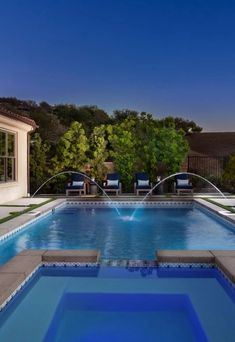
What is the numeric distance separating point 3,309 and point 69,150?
14170 millimetres

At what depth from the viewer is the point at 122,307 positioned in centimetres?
492

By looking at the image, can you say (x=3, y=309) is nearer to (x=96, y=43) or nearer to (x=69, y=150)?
(x=69, y=150)

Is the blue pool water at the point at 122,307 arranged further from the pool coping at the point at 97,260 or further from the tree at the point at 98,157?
the tree at the point at 98,157

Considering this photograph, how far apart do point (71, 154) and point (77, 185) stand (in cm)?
165

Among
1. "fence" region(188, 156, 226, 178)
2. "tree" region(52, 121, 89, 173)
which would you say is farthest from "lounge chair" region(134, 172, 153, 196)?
"fence" region(188, 156, 226, 178)

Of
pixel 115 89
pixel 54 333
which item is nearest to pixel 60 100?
pixel 115 89

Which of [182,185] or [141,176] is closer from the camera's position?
[182,185]

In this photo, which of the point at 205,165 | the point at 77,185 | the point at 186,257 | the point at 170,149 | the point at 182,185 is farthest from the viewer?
the point at 205,165

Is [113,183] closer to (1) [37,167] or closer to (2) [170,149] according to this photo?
(2) [170,149]

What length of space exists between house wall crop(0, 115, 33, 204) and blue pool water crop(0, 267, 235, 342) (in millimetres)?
8556

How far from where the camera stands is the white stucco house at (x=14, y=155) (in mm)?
14047

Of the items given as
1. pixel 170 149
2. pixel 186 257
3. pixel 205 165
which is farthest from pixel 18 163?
pixel 205 165

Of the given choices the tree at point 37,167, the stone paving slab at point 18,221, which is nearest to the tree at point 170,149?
the tree at point 37,167

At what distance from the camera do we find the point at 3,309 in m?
4.50
